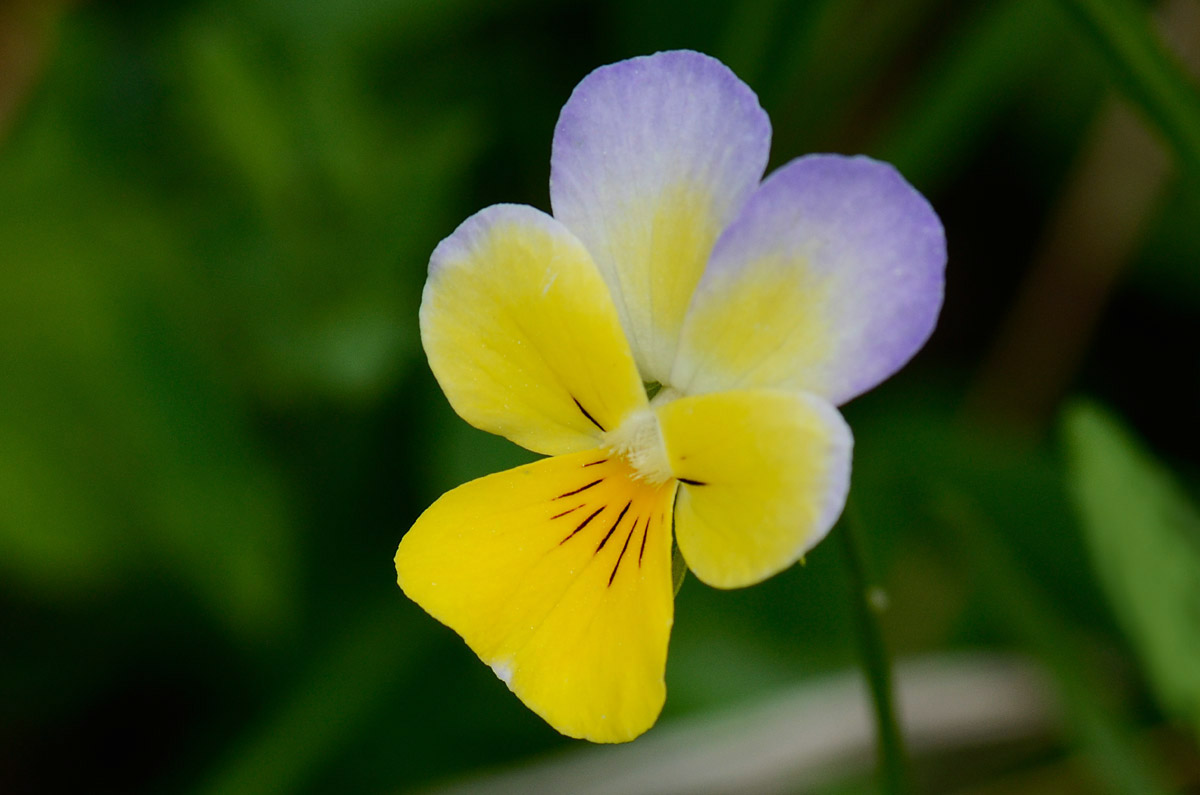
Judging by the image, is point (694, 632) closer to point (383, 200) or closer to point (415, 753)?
point (415, 753)

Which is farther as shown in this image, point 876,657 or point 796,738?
point 796,738

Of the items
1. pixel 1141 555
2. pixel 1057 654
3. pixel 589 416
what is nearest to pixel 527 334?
pixel 589 416

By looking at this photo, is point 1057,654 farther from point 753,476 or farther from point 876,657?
point 753,476

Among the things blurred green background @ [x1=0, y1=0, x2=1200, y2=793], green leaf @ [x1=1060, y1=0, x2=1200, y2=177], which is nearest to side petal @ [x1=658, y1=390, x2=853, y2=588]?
green leaf @ [x1=1060, y1=0, x2=1200, y2=177]

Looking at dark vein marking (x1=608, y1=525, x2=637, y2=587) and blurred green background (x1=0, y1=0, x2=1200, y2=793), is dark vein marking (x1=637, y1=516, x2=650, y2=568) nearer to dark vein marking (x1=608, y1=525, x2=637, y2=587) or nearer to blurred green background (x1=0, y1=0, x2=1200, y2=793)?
dark vein marking (x1=608, y1=525, x2=637, y2=587)

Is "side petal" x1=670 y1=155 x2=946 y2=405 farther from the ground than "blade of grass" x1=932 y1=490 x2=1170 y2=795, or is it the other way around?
"side petal" x1=670 y1=155 x2=946 y2=405

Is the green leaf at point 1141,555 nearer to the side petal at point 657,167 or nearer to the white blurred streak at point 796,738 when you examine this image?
the white blurred streak at point 796,738
